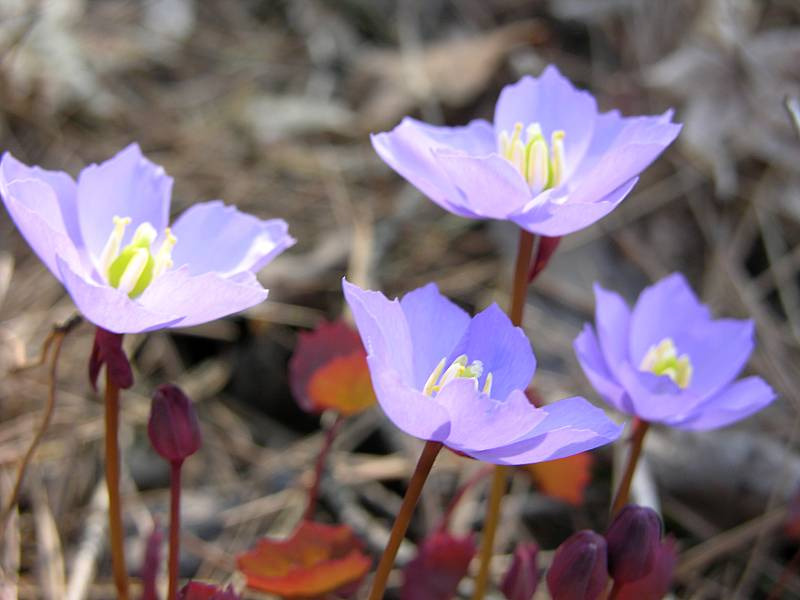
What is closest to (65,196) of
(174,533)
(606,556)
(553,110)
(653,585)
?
(174,533)

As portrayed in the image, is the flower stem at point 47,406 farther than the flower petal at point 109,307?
Yes

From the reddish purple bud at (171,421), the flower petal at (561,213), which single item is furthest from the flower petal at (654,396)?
the reddish purple bud at (171,421)

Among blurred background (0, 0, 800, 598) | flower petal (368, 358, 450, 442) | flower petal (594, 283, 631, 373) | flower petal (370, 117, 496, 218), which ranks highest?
flower petal (370, 117, 496, 218)

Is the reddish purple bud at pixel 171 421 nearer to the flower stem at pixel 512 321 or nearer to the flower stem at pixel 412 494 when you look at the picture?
the flower stem at pixel 412 494

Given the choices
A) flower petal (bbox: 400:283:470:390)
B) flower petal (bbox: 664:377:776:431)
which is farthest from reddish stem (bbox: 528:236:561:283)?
flower petal (bbox: 664:377:776:431)

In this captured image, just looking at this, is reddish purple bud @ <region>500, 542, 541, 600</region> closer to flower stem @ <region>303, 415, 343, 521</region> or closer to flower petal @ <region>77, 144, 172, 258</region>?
flower stem @ <region>303, 415, 343, 521</region>

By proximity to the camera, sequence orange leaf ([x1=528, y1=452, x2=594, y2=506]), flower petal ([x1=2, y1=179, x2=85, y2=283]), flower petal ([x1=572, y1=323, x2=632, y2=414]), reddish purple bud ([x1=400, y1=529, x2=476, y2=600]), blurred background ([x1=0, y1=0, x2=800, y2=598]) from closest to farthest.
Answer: flower petal ([x1=2, y1=179, x2=85, y2=283])
flower petal ([x1=572, y1=323, x2=632, y2=414])
reddish purple bud ([x1=400, y1=529, x2=476, y2=600])
orange leaf ([x1=528, y1=452, x2=594, y2=506])
blurred background ([x1=0, y1=0, x2=800, y2=598])
